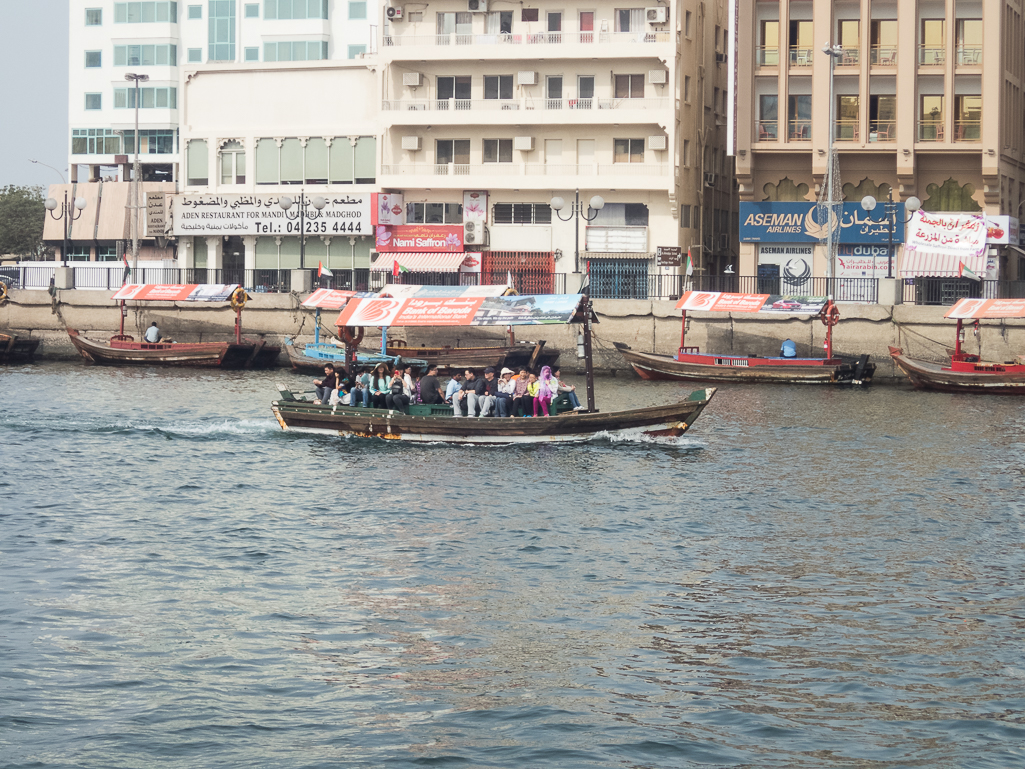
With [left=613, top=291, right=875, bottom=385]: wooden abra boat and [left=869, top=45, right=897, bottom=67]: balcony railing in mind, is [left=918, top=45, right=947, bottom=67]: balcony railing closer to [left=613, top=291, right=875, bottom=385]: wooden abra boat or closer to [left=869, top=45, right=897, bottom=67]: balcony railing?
[left=869, top=45, right=897, bottom=67]: balcony railing

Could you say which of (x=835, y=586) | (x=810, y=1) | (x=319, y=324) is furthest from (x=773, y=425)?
(x=810, y=1)

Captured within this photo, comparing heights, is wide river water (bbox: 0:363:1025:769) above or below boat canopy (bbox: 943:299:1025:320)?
below

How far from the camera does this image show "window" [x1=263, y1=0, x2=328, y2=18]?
83.5 m

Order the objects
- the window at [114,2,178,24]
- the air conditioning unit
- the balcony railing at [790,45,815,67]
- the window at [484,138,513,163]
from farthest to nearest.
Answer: the window at [114,2,178,24] < the window at [484,138,513,163] < the air conditioning unit < the balcony railing at [790,45,815,67]

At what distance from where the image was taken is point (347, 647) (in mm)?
16109

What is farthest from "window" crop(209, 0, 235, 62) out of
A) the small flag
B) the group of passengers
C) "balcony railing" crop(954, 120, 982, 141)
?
the group of passengers

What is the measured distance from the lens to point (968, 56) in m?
58.0

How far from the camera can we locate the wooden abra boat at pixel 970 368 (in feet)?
150

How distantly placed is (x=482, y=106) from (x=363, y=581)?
1838 inches

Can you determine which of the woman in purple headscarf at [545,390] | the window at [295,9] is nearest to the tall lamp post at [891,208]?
the woman in purple headscarf at [545,390]

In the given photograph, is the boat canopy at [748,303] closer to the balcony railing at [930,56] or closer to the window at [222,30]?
the balcony railing at [930,56]

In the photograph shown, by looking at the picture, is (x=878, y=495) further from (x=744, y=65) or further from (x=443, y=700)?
(x=744, y=65)

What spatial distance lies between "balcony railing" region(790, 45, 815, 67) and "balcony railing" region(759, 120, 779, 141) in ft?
8.33

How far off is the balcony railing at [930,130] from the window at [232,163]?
30.7 metres
